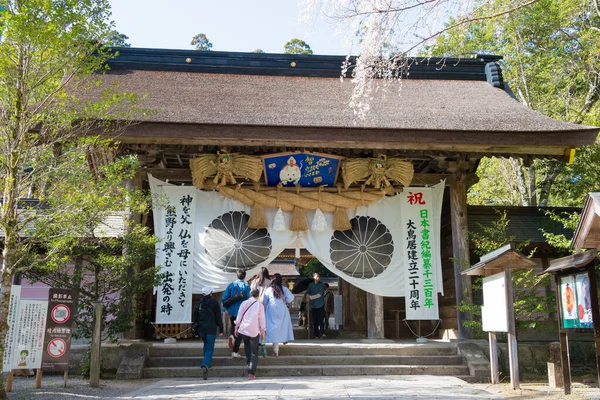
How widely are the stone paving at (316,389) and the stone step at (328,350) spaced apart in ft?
2.92

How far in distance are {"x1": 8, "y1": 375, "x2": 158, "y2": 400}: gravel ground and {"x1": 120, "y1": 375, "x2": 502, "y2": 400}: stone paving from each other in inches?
11.3

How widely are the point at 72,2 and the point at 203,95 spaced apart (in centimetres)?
461

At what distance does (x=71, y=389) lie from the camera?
672 cm

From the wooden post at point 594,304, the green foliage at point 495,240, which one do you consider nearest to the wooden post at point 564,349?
the wooden post at point 594,304

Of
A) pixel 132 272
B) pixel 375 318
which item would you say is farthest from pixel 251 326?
pixel 375 318

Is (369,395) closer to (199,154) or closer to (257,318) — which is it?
(257,318)

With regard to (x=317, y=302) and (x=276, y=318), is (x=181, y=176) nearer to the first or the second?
(x=276, y=318)

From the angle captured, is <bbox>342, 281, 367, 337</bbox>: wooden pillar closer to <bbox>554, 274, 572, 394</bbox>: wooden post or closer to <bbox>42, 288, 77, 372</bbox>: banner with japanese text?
<bbox>554, 274, 572, 394</bbox>: wooden post

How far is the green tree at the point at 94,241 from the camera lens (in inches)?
234

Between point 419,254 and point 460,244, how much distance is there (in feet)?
2.48

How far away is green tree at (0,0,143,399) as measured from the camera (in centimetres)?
563

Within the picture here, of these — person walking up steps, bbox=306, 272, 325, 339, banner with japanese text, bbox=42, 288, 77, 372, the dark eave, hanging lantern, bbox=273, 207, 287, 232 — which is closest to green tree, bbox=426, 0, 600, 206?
Answer: the dark eave

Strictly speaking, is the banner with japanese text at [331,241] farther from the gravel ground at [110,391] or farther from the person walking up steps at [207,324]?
the gravel ground at [110,391]

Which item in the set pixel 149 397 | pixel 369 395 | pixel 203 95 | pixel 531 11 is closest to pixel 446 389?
pixel 369 395
